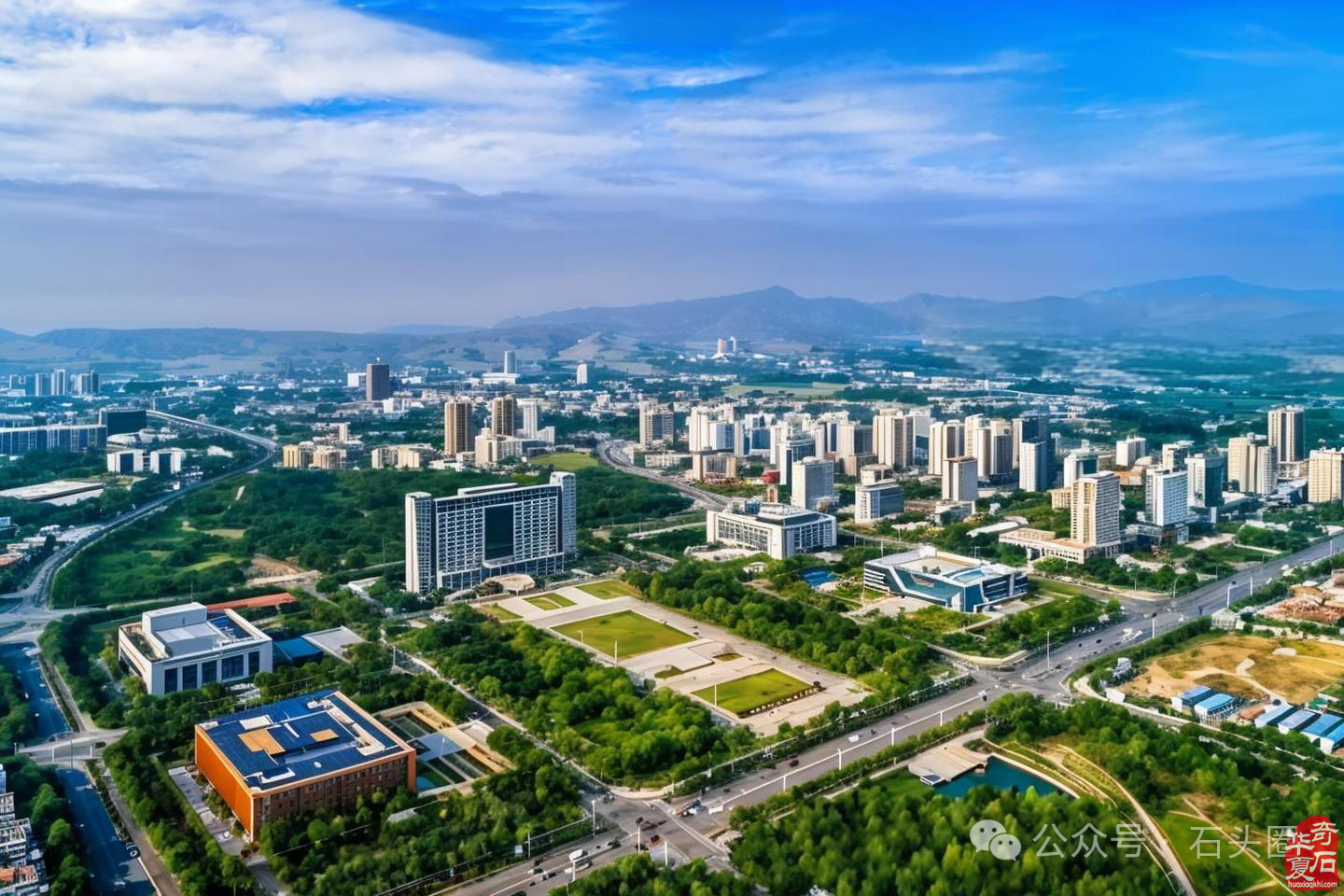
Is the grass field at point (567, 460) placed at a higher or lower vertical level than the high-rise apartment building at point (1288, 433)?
lower

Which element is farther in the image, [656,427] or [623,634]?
[656,427]

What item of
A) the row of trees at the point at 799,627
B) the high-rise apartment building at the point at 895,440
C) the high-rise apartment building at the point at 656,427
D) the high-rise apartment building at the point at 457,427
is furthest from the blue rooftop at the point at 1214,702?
the high-rise apartment building at the point at 656,427

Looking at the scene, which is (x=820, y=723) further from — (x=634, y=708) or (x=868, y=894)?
(x=868, y=894)

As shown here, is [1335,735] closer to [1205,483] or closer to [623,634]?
[623,634]

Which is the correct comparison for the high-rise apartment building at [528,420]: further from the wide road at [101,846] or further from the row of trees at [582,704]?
the wide road at [101,846]

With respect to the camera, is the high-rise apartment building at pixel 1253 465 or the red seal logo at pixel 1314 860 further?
the high-rise apartment building at pixel 1253 465

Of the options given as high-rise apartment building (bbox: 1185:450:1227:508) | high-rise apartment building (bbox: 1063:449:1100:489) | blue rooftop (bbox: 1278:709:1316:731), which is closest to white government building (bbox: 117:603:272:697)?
blue rooftop (bbox: 1278:709:1316:731)

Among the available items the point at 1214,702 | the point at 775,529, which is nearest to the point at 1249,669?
the point at 1214,702
